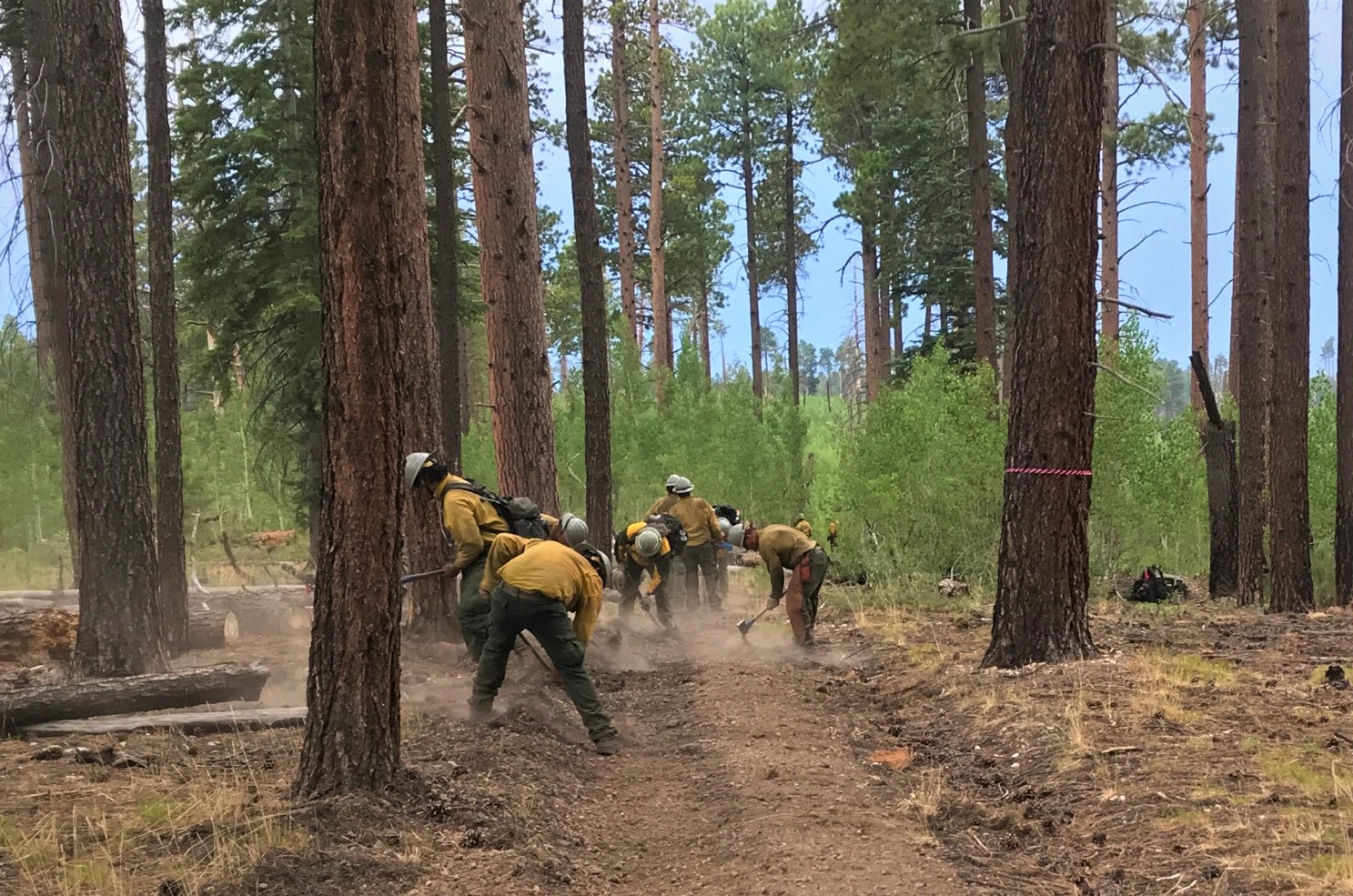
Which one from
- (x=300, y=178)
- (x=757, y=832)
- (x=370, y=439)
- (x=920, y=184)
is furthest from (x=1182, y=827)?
(x=920, y=184)

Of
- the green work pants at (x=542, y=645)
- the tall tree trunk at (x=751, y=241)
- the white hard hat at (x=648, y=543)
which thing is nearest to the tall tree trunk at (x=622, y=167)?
the tall tree trunk at (x=751, y=241)

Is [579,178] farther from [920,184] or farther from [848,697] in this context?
[920,184]

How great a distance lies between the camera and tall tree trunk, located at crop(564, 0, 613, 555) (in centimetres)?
1327

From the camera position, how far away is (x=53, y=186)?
11.0 m

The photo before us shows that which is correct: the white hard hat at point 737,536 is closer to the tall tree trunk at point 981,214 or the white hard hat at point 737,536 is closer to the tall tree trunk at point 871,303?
the tall tree trunk at point 981,214

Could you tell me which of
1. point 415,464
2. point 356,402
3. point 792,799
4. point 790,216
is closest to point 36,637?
point 415,464

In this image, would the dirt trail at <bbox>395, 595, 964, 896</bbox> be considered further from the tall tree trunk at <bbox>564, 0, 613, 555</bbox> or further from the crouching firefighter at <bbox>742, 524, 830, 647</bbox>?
the tall tree trunk at <bbox>564, 0, 613, 555</bbox>

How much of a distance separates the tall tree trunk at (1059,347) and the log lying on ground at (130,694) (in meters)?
6.15

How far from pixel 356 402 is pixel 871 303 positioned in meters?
28.1

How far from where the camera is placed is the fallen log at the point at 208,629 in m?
11.8

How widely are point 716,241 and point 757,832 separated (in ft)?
93.8

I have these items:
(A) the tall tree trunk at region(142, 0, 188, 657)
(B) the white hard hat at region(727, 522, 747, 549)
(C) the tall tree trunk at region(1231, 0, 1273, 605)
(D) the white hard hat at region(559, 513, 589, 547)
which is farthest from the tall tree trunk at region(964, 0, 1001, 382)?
(A) the tall tree trunk at region(142, 0, 188, 657)

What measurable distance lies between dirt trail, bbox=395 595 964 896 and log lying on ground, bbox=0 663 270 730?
78.5 inches

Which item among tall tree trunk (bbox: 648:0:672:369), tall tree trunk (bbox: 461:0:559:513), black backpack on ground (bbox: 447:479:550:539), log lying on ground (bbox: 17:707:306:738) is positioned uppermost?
tall tree trunk (bbox: 648:0:672:369)
